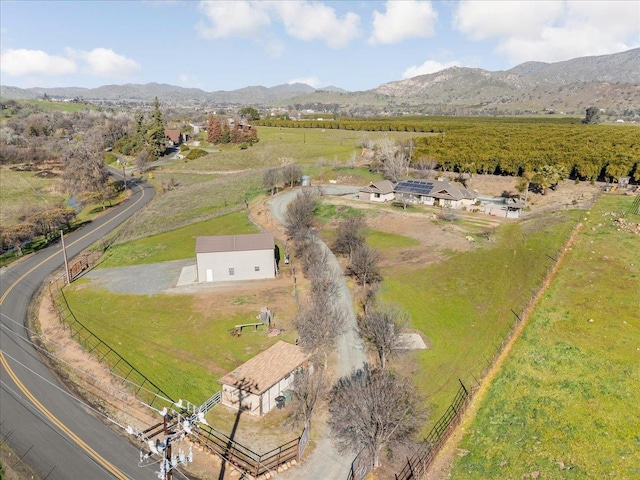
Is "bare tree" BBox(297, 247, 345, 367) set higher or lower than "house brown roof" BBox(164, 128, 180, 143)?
lower

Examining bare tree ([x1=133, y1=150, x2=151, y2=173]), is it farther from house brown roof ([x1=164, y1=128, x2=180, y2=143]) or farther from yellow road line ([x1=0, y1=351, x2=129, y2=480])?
yellow road line ([x1=0, y1=351, x2=129, y2=480])

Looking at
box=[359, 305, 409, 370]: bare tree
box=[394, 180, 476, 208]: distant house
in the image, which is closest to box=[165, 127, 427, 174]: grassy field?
box=[394, 180, 476, 208]: distant house

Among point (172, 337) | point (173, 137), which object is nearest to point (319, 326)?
point (172, 337)

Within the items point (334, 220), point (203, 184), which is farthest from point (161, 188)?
point (334, 220)

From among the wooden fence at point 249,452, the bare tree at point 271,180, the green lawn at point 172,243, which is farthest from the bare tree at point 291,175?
the wooden fence at point 249,452

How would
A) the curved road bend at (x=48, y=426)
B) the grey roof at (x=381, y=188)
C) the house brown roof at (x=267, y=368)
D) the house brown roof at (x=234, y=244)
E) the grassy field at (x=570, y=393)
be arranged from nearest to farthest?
the grassy field at (x=570, y=393)
the curved road bend at (x=48, y=426)
the house brown roof at (x=267, y=368)
the house brown roof at (x=234, y=244)
the grey roof at (x=381, y=188)

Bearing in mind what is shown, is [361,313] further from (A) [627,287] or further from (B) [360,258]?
(A) [627,287]

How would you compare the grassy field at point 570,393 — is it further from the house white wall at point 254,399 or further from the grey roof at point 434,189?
the grey roof at point 434,189

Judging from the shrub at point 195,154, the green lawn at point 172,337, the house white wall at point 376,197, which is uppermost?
the shrub at point 195,154
